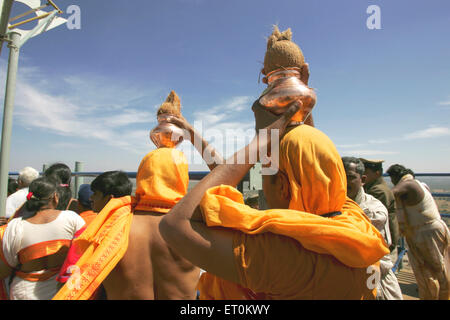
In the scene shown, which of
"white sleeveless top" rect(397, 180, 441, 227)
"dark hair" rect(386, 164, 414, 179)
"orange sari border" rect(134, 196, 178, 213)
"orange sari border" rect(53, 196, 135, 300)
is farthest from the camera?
"dark hair" rect(386, 164, 414, 179)

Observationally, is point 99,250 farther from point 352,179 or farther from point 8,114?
point 8,114

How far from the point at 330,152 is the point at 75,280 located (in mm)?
1516

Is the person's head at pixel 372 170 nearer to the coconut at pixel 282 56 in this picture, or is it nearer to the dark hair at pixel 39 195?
the coconut at pixel 282 56

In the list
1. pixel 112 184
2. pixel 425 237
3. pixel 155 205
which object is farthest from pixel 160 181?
pixel 425 237

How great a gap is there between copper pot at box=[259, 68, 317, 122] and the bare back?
1353 mm

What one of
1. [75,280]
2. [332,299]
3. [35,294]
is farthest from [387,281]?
[35,294]

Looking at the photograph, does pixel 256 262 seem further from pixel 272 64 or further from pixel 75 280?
pixel 75 280

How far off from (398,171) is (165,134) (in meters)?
3.84

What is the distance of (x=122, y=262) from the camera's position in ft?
5.59


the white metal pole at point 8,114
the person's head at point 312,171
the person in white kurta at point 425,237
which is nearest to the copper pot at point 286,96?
the person's head at point 312,171

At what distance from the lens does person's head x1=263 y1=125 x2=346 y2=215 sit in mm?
917

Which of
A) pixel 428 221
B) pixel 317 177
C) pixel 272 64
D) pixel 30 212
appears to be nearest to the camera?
pixel 317 177

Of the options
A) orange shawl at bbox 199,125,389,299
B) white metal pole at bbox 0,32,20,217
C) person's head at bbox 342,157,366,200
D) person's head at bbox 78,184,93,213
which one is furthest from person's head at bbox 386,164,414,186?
white metal pole at bbox 0,32,20,217

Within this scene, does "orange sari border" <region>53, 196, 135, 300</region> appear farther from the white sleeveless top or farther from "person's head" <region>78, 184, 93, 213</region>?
the white sleeveless top
